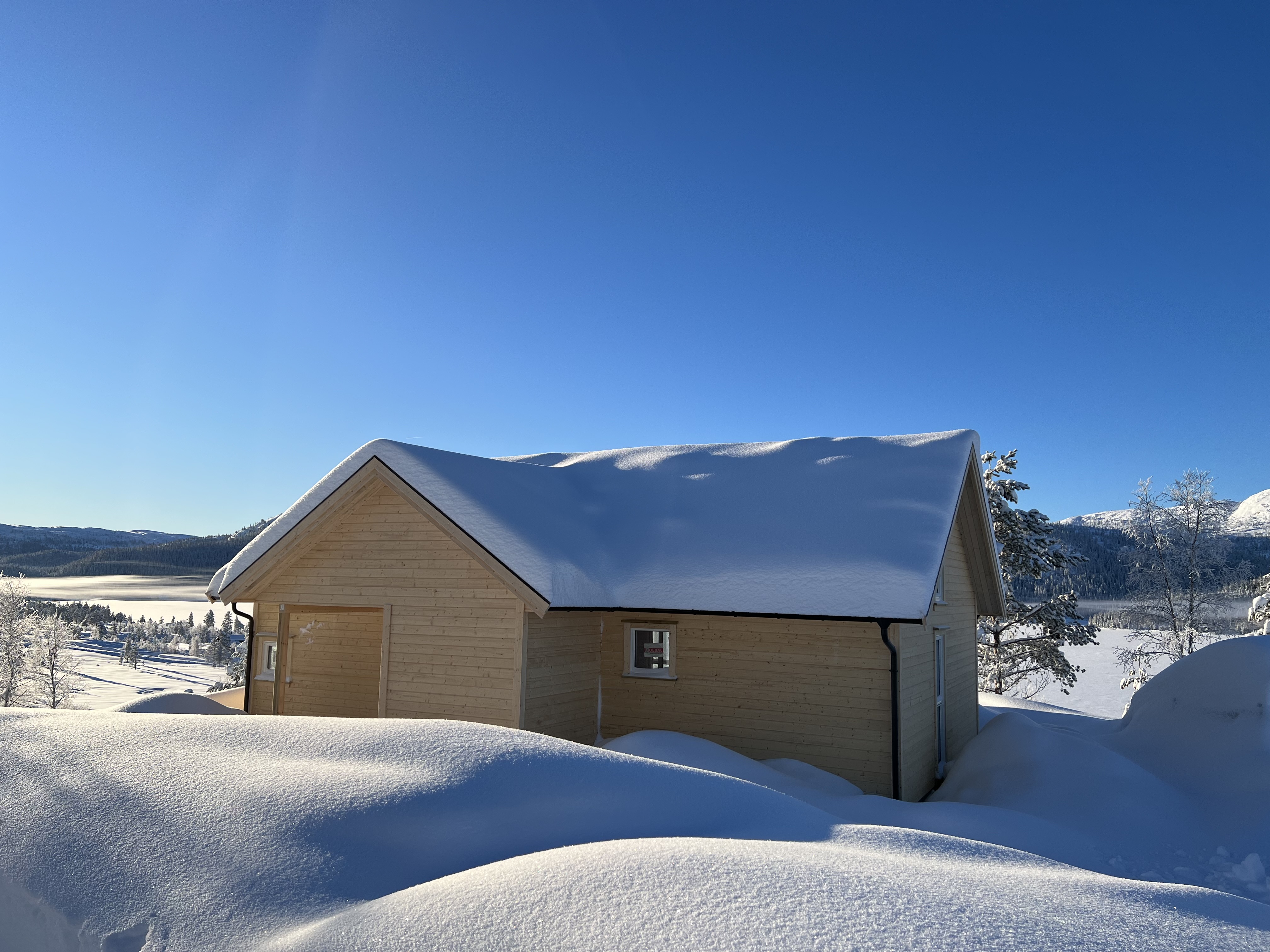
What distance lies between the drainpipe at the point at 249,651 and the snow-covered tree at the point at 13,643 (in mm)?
34782

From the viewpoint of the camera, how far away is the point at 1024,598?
27656 mm

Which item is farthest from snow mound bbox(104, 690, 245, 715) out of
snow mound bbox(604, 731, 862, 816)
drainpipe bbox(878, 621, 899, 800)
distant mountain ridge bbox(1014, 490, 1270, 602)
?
distant mountain ridge bbox(1014, 490, 1270, 602)

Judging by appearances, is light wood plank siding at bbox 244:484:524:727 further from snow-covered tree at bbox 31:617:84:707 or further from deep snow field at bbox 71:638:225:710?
deep snow field at bbox 71:638:225:710

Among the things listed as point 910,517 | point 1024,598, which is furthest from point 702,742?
point 1024,598

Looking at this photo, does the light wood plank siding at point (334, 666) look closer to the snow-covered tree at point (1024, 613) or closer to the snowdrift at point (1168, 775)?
the snowdrift at point (1168, 775)

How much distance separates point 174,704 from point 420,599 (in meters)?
4.58

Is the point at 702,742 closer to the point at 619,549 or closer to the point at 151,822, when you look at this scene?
the point at 619,549

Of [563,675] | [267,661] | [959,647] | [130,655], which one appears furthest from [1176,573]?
[130,655]

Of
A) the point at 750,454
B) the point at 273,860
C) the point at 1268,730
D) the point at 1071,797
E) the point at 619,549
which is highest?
the point at 750,454

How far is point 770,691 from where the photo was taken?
38.6ft

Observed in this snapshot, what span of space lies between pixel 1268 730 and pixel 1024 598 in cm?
1741

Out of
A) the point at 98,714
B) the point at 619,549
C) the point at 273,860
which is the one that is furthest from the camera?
the point at 619,549

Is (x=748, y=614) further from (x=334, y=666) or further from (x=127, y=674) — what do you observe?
(x=127, y=674)

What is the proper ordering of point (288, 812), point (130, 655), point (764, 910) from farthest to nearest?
point (130, 655) → point (288, 812) → point (764, 910)
